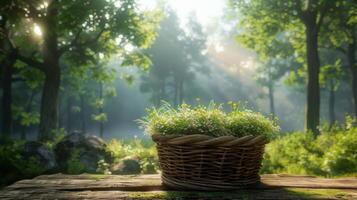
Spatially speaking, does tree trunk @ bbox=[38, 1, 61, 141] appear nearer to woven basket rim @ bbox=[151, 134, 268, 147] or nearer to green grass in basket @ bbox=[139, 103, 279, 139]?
green grass in basket @ bbox=[139, 103, 279, 139]

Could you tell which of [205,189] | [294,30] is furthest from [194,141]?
[294,30]

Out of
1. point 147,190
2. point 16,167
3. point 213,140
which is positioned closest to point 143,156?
point 16,167

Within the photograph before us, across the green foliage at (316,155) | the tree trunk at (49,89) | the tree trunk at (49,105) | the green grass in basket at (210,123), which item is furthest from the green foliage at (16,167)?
the green grass in basket at (210,123)

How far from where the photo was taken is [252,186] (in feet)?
9.02

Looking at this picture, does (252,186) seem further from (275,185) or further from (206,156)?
(206,156)

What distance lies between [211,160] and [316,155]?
8.76 metres

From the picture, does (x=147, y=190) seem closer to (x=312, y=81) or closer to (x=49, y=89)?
(x=312, y=81)

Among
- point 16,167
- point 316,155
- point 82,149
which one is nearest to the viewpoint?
point 16,167

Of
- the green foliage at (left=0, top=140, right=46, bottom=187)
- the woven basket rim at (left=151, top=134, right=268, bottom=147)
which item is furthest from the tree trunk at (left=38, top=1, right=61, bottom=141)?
the woven basket rim at (left=151, top=134, right=268, bottom=147)

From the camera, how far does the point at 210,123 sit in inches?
108

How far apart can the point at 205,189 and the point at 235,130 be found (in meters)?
0.50

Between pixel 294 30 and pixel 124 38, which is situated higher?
pixel 294 30

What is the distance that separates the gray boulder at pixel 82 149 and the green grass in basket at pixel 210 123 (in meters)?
10.3

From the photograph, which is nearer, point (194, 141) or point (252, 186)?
point (194, 141)
